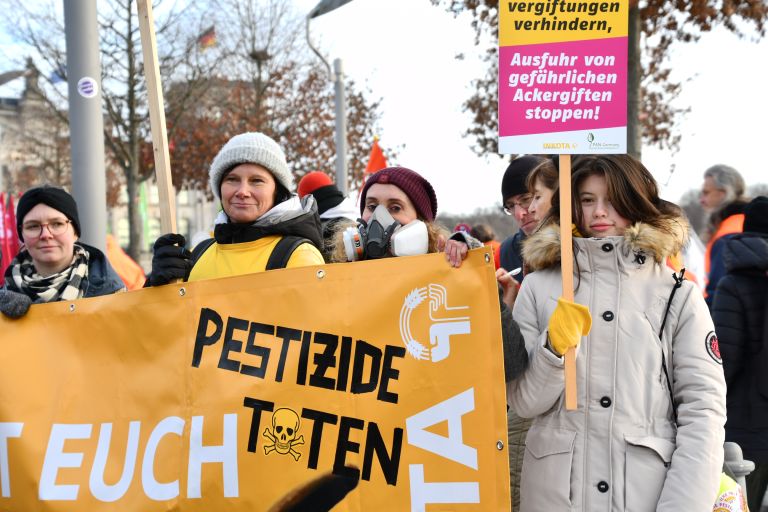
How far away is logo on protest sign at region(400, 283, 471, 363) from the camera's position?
114 inches

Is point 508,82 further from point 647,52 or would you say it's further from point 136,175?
point 136,175

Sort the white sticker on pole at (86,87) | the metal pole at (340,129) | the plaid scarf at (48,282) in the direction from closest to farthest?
the plaid scarf at (48,282) < the white sticker on pole at (86,87) < the metal pole at (340,129)

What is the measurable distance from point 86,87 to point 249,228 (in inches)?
97.6

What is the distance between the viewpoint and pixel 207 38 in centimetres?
2136

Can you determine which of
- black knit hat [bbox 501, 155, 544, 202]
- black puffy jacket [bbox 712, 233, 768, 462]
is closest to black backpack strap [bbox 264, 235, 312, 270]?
black knit hat [bbox 501, 155, 544, 202]

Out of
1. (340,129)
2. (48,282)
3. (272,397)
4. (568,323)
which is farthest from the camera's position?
(340,129)

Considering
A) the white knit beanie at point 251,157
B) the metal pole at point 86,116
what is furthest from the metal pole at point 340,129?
the white knit beanie at point 251,157

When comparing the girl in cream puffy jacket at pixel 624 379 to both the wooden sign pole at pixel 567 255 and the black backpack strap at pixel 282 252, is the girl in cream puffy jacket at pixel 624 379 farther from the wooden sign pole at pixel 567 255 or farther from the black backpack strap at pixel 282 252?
the black backpack strap at pixel 282 252

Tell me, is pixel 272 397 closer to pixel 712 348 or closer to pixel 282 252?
pixel 282 252

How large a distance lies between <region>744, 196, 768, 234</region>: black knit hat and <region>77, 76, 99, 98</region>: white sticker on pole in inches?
152

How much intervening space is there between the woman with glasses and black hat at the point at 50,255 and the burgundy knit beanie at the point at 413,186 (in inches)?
53.7

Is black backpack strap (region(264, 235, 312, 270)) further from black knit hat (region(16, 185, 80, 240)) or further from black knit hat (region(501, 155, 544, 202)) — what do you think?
black knit hat (region(501, 155, 544, 202))

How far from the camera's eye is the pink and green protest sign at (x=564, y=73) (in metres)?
2.89

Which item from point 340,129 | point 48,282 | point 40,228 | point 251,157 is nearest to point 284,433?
point 251,157
